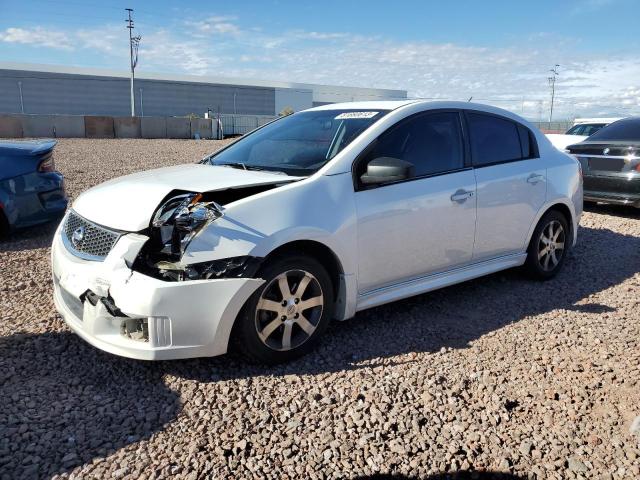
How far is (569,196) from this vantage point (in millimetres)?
5477

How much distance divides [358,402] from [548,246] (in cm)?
315

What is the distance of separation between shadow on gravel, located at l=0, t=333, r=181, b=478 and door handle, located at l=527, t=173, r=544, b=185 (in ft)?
11.8

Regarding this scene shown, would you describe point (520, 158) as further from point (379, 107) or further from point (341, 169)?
point (341, 169)

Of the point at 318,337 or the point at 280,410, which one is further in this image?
the point at 318,337

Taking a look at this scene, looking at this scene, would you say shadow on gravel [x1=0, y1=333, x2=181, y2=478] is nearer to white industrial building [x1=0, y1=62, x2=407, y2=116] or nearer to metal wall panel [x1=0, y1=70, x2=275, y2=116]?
white industrial building [x1=0, y1=62, x2=407, y2=116]

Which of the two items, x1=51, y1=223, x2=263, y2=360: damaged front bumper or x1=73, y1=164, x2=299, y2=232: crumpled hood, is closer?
x1=51, y1=223, x2=263, y2=360: damaged front bumper

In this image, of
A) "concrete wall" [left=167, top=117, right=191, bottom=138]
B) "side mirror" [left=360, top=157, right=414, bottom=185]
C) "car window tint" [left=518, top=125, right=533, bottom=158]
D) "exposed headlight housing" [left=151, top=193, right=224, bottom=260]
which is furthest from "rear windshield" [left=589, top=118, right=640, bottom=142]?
"concrete wall" [left=167, top=117, right=191, bottom=138]

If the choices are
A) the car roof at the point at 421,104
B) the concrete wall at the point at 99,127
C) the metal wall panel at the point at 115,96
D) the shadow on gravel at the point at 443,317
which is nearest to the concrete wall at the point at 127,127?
the concrete wall at the point at 99,127

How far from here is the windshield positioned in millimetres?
3988

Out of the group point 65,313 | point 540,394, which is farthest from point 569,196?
point 65,313

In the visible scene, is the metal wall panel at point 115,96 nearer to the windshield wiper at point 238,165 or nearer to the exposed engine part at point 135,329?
the windshield wiper at point 238,165

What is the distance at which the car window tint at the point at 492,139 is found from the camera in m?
4.70

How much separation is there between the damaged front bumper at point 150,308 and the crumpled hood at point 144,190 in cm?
17

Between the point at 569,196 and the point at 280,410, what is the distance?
386cm
